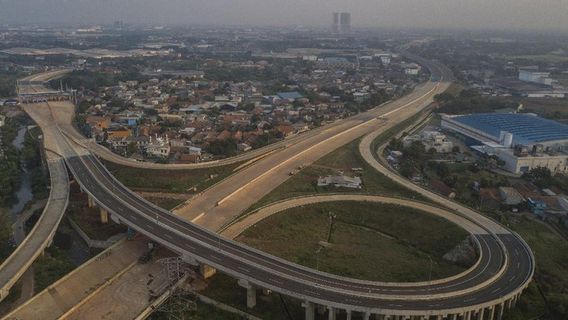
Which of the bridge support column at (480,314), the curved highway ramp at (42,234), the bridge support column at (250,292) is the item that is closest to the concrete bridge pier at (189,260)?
the bridge support column at (250,292)

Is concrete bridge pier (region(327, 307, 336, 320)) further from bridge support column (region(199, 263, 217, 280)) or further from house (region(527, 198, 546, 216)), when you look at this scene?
house (region(527, 198, 546, 216))

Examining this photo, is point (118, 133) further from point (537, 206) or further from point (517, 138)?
point (517, 138)

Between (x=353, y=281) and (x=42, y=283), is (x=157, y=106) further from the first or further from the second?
(x=353, y=281)

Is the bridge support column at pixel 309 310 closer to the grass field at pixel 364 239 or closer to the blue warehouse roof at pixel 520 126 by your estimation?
the grass field at pixel 364 239

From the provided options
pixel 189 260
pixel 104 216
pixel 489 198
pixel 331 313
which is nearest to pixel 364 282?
pixel 331 313

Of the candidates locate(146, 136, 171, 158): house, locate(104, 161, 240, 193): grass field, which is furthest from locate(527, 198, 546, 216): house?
locate(146, 136, 171, 158): house

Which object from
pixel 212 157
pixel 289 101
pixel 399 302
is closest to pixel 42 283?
pixel 399 302

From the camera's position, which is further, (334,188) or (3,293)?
(334,188)
